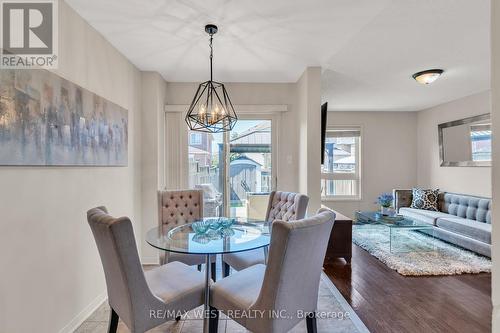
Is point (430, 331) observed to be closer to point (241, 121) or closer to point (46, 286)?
point (46, 286)

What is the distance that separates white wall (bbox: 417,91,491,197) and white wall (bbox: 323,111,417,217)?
19 centimetres

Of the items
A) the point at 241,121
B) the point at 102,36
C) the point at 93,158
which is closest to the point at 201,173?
the point at 241,121

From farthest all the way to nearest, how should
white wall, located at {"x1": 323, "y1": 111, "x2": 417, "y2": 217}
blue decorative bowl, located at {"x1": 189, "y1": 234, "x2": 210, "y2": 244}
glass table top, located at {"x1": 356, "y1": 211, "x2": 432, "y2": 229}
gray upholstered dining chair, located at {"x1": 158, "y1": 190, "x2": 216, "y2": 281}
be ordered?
1. white wall, located at {"x1": 323, "y1": 111, "x2": 417, "y2": 217}
2. glass table top, located at {"x1": 356, "y1": 211, "x2": 432, "y2": 229}
3. gray upholstered dining chair, located at {"x1": 158, "y1": 190, "x2": 216, "y2": 281}
4. blue decorative bowl, located at {"x1": 189, "y1": 234, "x2": 210, "y2": 244}

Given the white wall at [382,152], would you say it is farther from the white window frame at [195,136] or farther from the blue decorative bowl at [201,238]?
the blue decorative bowl at [201,238]

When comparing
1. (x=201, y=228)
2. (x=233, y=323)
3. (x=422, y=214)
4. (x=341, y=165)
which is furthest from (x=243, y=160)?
(x=422, y=214)

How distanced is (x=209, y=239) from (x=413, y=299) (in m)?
2.06

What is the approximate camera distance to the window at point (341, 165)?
584 cm

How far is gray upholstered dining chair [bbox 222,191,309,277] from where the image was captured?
234 centimetres

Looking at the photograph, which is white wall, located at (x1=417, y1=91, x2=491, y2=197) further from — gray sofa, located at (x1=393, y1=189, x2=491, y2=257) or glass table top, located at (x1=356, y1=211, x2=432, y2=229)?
glass table top, located at (x1=356, y1=211, x2=432, y2=229)

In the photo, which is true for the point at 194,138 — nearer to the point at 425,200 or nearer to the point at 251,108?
the point at 251,108

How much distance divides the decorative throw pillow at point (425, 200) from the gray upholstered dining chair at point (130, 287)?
4716 millimetres

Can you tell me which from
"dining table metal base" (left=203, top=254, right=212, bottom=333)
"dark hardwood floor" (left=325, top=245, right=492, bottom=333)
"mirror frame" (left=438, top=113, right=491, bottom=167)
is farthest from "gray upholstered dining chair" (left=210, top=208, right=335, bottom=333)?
"mirror frame" (left=438, top=113, right=491, bottom=167)

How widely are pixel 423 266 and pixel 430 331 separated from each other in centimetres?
136

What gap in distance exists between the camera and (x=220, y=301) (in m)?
1.65
